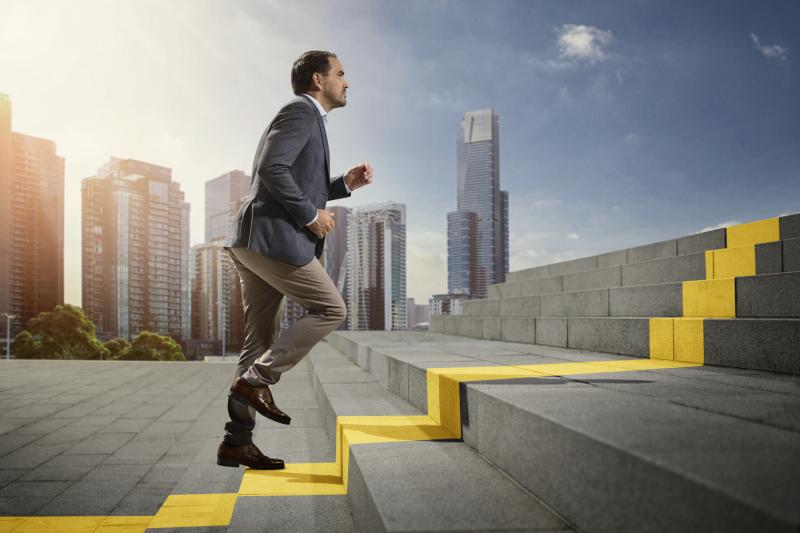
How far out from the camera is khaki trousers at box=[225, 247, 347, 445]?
1896 mm

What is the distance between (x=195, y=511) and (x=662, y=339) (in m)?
2.52

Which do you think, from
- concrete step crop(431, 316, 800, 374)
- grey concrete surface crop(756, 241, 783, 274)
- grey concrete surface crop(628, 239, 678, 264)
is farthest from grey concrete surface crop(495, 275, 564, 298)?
grey concrete surface crop(756, 241, 783, 274)

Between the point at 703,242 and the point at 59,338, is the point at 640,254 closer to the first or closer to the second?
the point at 703,242

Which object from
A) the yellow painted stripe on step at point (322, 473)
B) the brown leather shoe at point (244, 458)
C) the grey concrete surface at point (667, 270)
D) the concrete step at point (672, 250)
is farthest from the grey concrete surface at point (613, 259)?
the brown leather shoe at point (244, 458)

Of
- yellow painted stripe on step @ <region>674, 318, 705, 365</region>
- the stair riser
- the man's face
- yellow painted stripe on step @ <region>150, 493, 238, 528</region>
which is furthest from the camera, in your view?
yellow painted stripe on step @ <region>674, 318, 705, 365</region>

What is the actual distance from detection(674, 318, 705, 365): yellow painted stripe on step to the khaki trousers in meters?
1.83

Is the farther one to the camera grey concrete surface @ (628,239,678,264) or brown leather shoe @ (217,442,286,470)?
grey concrete surface @ (628,239,678,264)

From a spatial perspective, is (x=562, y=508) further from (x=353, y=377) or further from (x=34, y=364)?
(x=34, y=364)

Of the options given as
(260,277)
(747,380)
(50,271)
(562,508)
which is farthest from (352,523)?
(50,271)

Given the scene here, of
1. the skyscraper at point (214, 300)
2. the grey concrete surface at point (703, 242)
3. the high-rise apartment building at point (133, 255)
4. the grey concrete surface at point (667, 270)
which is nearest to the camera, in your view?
the grey concrete surface at point (667, 270)

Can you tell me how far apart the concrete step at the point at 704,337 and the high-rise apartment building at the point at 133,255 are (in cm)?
8505

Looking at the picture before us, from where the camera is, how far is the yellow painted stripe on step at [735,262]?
3146 mm

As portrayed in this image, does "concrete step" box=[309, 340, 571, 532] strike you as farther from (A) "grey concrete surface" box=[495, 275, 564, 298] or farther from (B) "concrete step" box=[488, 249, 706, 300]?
(A) "grey concrete surface" box=[495, 275, 564, 298]

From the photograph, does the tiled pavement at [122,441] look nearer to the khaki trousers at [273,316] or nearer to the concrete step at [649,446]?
the khaki trousers at [273,316]
